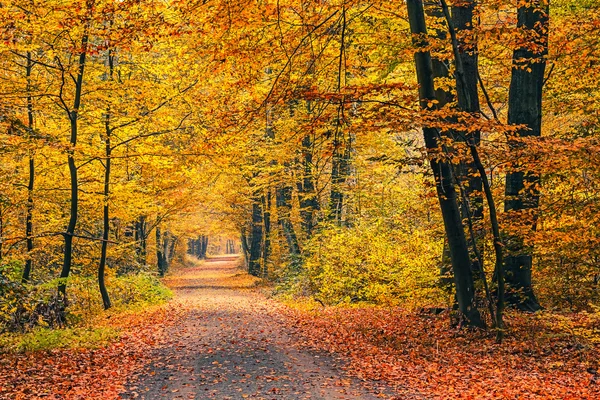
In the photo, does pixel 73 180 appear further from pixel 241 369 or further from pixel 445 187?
pixel 445 187

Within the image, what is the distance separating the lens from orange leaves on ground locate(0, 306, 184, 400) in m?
7.57

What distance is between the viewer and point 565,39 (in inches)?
450

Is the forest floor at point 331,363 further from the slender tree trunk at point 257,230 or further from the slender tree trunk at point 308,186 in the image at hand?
the slender tree trunk at point 257,230

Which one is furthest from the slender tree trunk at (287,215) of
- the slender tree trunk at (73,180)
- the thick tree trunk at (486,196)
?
the thick tree trunk at (486,196)

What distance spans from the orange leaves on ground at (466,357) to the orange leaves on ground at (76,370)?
3617 mm

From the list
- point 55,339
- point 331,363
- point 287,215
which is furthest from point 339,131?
point 287,215

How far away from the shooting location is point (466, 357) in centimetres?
905

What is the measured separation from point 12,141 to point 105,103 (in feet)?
11.8

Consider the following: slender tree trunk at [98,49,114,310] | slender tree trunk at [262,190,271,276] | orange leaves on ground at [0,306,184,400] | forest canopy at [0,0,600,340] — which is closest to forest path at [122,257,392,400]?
orange leaves on ground at [0,306,184,400]

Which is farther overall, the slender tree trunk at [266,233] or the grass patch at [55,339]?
the slender tree trunk at [266,233]

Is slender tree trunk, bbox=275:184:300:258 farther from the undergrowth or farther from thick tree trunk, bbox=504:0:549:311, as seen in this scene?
thick tree trunk, bbox=504:0:549:311

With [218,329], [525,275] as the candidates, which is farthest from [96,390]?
[525,275]

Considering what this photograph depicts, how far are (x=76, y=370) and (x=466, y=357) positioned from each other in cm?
673

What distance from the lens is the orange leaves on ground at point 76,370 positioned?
7.57m
